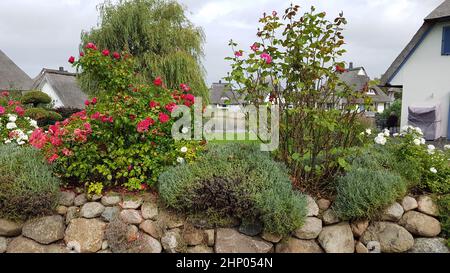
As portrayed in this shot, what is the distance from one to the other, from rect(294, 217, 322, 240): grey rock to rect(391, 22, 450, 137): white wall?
10720 millimetres

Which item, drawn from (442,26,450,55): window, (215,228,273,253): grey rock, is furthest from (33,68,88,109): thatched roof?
(215,228,273,253): grey rock

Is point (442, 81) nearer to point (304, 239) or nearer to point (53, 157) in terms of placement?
point (304, 239)

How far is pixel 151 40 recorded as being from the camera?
13680 millimetres

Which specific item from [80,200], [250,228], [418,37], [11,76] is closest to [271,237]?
[250,228]

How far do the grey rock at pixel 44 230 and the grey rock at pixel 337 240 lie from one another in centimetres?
236

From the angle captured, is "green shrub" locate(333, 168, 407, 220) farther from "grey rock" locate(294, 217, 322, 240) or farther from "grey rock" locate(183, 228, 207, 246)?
"grey rock" locate(183, 228, 207, 246)

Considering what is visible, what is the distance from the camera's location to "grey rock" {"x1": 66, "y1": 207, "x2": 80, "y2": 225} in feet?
10.3

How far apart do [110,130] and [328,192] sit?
7.45ft

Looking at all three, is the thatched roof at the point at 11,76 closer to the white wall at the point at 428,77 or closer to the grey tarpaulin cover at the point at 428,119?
the white wall at the point at 428,77

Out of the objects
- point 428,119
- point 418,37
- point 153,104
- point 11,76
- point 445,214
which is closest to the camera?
point 445,214

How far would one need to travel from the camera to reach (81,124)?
357cm

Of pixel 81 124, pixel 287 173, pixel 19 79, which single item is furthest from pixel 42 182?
pixel 19 79

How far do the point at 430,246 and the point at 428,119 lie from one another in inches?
390

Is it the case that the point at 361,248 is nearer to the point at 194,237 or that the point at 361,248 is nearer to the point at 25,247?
the point at 194,237
